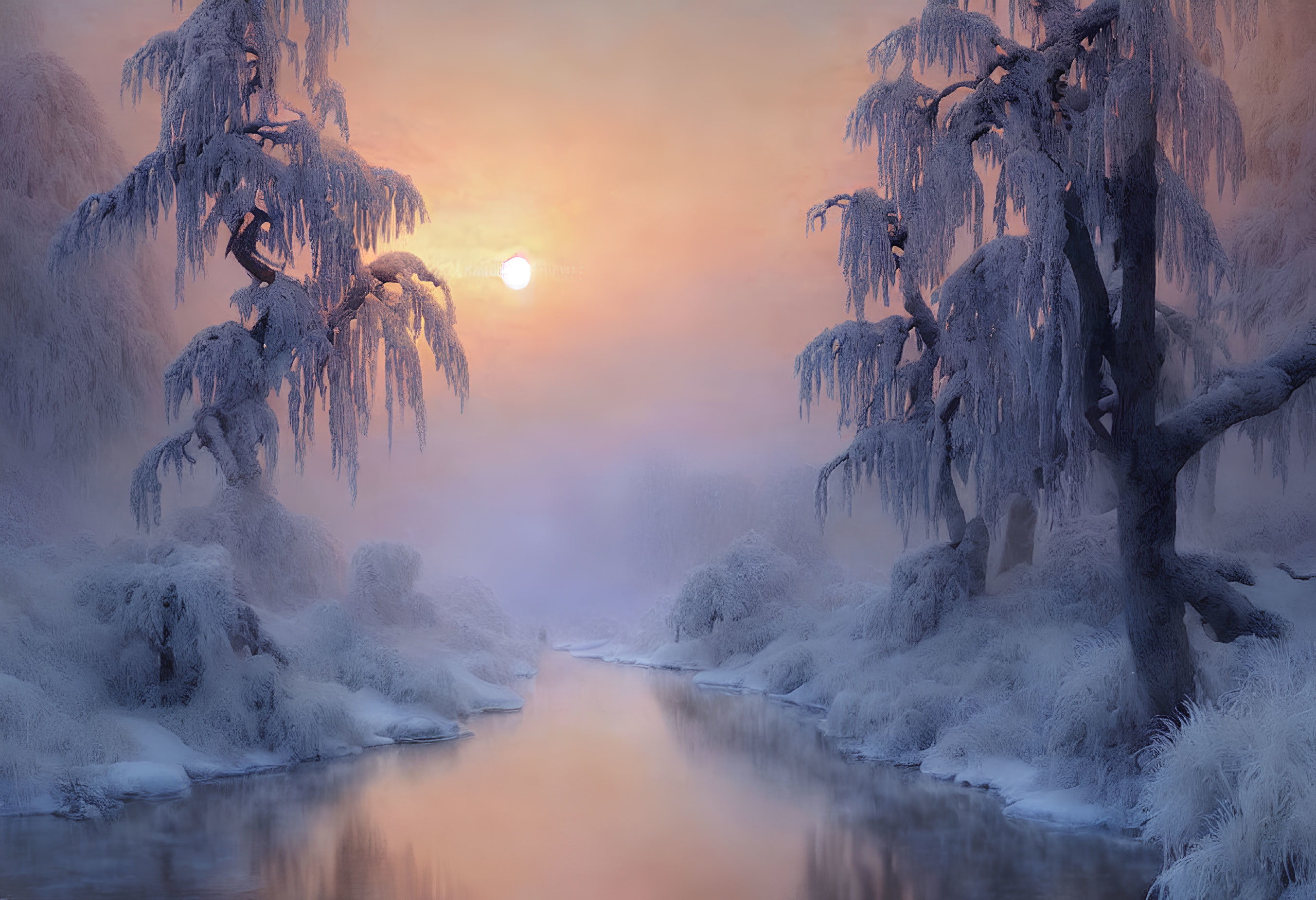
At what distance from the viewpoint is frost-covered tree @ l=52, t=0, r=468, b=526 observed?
1078 centimetres

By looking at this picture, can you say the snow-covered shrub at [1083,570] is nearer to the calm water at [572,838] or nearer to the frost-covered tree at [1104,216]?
the frost-covered tree at [1104,216]

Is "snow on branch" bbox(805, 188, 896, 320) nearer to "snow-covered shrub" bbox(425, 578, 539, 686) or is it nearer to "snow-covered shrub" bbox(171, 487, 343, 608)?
"snow-covered shrub" bbox(171, 487, 343, 608)

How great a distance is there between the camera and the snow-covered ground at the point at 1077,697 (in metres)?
4.48

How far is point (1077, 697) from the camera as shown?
7.10 meters

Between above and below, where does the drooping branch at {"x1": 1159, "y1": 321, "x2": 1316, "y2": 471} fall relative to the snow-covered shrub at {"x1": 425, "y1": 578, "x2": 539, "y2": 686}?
above

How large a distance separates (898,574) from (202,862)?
7794 millimetres

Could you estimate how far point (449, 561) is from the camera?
76.5ft

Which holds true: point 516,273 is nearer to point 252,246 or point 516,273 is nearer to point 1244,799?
point 252,246

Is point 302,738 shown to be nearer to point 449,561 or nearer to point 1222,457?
point 1222,457

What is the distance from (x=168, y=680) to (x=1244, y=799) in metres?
8.16

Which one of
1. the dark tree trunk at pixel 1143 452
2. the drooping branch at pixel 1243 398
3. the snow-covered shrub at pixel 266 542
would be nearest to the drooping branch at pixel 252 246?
the snow-covered shrub at pixel 266 542

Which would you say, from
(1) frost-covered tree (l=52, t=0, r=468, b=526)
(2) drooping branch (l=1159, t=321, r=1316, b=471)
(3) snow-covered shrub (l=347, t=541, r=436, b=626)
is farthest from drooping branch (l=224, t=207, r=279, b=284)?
(2) drooping branch (l=1159, t=321, r=1316, b=471)

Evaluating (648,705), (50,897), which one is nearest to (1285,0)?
(648,705)

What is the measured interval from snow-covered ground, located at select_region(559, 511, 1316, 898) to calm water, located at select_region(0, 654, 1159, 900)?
1.63 ft
